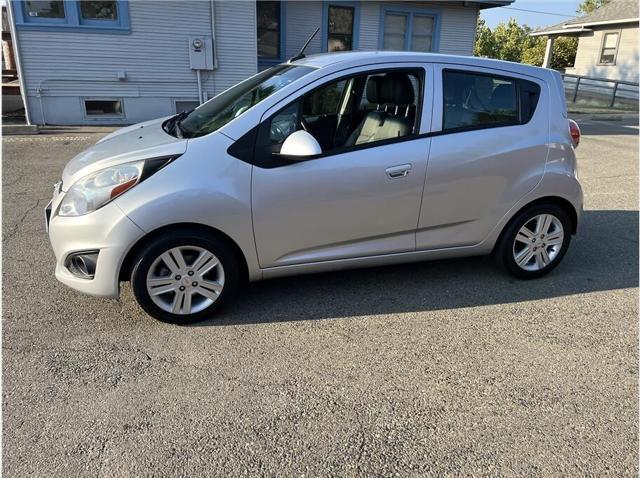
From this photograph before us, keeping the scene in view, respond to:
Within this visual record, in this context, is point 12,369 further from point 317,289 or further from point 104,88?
point 104,88

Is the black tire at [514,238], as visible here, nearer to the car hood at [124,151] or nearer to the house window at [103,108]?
the car hood at [124,151]

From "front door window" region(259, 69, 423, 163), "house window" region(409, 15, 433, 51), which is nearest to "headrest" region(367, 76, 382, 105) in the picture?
"front door window" region(259, 69, 423, 163)

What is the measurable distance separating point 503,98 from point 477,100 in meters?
0.25

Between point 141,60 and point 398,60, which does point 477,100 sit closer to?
point 398,60

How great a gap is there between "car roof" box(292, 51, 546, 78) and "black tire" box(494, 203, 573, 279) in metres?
1.09

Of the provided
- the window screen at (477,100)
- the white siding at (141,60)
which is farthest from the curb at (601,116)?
the window screen at (477,100)

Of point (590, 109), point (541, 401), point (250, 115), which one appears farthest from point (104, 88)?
point (590, 109)

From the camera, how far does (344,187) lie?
3.30m

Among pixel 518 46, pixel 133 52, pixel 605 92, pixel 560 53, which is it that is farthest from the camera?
pixel 518 46

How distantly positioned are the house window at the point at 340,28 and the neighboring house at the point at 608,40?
16.0 m

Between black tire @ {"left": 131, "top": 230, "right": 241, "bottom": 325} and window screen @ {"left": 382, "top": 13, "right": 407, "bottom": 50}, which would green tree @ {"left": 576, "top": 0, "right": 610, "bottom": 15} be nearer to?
window screen @ {"left": 382, "top": 13, "right": 407, "bottom": 50}

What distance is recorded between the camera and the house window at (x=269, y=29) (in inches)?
522

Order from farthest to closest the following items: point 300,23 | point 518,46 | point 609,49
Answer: point 518,46
point 609,49
point 300,23

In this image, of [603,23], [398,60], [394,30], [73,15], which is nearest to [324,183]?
[398,60]
